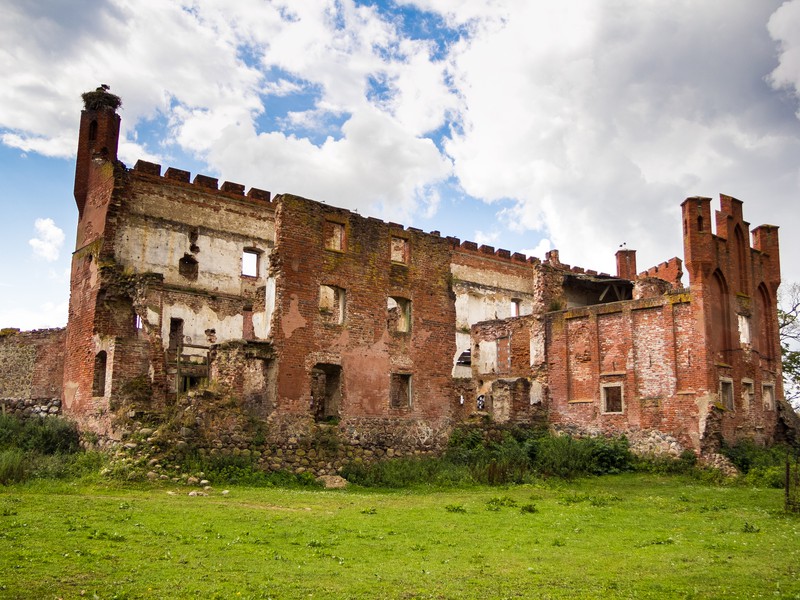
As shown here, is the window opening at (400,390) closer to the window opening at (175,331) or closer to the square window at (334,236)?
the square window at (334,236)

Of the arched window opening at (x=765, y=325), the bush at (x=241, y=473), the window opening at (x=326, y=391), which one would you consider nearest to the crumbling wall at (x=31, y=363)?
the window opening at (x=326, y=391)

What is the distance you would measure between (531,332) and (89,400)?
18.0 m

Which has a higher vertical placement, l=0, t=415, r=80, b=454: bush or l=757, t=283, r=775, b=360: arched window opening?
l=757, t=283, r=775, b=360: arched window opening

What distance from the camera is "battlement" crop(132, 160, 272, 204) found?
101ft

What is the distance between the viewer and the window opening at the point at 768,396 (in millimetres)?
Result: 29438

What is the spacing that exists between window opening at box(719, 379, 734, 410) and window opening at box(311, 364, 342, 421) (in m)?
14.1

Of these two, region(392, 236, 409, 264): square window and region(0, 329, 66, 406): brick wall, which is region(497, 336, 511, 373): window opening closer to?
region(392, 236, 409, 264): square window

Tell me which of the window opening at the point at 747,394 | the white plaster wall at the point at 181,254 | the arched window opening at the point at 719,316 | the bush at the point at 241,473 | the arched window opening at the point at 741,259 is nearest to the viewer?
the bush at the point at 241,473

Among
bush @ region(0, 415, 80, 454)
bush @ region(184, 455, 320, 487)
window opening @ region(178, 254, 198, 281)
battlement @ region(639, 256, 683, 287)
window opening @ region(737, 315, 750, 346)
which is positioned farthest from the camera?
battlement @ region(639, 256, 683, 287)

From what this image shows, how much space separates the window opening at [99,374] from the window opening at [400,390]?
383 inches

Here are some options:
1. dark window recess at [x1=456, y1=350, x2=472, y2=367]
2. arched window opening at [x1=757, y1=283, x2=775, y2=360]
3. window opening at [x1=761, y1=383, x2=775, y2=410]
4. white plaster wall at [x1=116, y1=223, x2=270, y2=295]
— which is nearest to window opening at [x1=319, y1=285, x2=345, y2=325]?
white plaster wall at [x1=116, y1=223, x2=270, y2=295]

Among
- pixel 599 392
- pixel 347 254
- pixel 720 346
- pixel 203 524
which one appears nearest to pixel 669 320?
pixel 720 346

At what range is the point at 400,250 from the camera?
1093 inches

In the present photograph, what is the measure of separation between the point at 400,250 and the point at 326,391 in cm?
635
